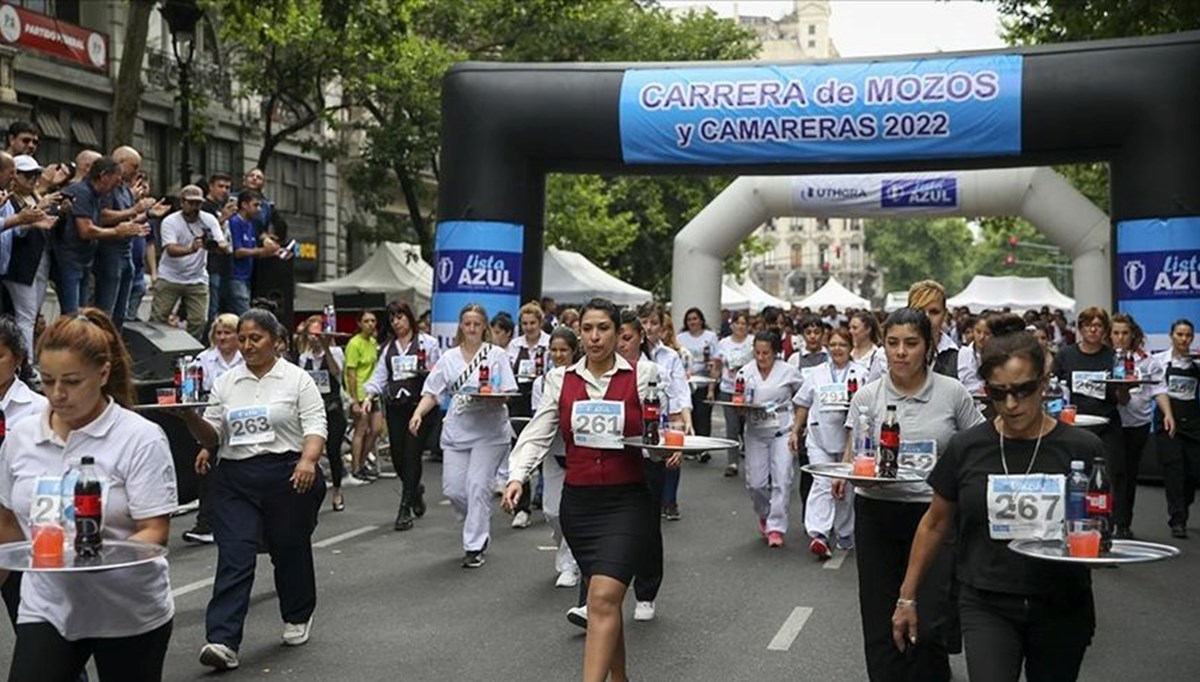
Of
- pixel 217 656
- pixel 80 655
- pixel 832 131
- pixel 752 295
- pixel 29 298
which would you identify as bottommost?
pixel 217 656

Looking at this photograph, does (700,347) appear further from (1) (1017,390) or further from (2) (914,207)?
(1) (1017,390)

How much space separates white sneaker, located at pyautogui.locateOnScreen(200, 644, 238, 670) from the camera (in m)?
7.74

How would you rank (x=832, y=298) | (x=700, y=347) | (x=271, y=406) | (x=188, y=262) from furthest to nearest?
(x=832, y=298), (x=700, y=347), (x=188, y=262), (x=271, y=406)

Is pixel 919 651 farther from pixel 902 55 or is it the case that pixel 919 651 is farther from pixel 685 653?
pixel 902 55

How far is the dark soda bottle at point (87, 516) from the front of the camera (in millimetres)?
4402

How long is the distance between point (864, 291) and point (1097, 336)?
478 feet

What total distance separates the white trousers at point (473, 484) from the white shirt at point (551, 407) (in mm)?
4300

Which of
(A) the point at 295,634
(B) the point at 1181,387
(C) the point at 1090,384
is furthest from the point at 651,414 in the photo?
(B) the point at 1181,387

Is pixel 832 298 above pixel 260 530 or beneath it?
above

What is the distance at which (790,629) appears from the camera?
897 centimetres

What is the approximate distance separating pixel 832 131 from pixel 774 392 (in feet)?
18.6

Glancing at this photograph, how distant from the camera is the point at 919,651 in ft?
19.5

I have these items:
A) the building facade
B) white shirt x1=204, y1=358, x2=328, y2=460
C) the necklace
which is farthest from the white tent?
the necklace

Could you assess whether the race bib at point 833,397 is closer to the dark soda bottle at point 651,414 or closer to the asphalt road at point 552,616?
the asphalt road at point 552,616
